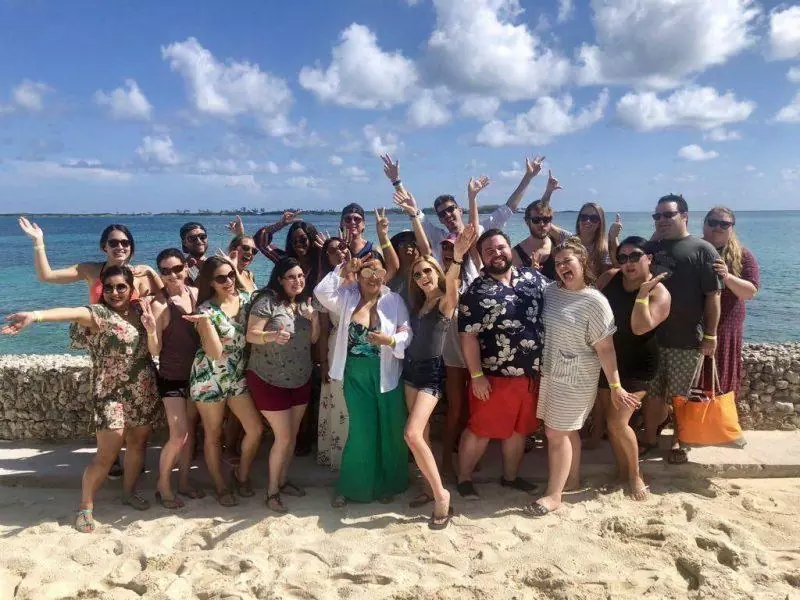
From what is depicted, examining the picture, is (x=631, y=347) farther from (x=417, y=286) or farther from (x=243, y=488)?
(x=243, y=488)

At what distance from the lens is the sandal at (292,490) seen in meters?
4.88

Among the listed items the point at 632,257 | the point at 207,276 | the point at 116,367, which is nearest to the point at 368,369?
the point at 207,276

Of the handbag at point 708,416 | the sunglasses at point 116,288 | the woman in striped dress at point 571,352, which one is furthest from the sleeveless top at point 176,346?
the handbag at point 708,416

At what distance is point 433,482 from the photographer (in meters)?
4.38

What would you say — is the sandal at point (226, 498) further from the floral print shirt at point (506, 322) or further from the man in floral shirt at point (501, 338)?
the floral print shirt at point (506, 322)

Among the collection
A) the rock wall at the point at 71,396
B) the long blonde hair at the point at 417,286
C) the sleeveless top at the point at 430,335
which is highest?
the long blonde hair at the point at 417,286

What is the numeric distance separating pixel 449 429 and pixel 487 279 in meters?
1.50

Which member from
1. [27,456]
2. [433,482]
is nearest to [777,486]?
[433,482]

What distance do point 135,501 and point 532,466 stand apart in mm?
3502

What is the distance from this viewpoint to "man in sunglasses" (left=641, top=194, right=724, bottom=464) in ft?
15.4

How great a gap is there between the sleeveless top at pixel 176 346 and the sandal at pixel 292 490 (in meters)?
1.28

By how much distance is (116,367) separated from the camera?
174 inches

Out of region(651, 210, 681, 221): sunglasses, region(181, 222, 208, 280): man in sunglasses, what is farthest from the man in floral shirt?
region(181, 222, 208, 280): man in sunglasses

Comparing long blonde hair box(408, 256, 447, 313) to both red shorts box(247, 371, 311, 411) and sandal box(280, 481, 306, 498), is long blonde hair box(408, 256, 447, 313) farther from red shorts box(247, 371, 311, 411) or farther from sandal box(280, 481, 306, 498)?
sandal box(280, 481, 306, 498)
